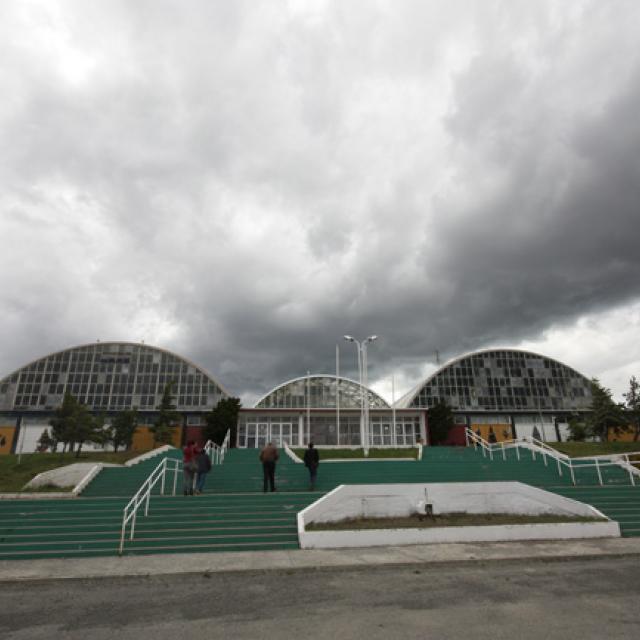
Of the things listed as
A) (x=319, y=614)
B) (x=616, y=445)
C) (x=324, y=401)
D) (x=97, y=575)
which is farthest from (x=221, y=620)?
(x=324, y=401)

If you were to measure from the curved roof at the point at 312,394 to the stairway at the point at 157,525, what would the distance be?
3560 cm

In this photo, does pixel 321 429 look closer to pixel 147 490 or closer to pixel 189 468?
pixel 189 468

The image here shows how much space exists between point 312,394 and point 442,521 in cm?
3767

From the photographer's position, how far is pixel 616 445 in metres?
24.6

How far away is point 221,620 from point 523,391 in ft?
179

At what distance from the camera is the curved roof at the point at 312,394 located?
157 ft

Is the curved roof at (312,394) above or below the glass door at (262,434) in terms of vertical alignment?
above

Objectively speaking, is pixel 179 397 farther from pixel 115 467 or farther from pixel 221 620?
pixel 221 620

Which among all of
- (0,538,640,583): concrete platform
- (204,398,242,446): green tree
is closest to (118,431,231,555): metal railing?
(0,538,640,583): concrete platform

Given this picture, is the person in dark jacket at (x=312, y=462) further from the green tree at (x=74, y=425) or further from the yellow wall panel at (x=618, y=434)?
the yellow wall panel at (x=618, y=434)

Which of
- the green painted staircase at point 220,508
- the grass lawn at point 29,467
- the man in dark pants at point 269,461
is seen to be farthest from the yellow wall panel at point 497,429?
the man in dark pants at point 269,461

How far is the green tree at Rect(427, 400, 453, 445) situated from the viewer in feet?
127

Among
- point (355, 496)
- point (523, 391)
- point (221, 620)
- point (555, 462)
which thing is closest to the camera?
point (221, 620)

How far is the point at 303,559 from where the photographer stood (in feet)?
27.0
